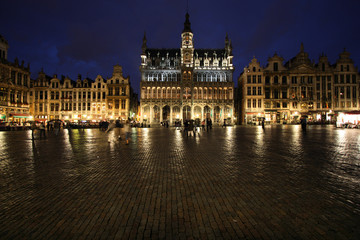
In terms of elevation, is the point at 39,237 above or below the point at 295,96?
below

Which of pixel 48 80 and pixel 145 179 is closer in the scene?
pixel 145 179

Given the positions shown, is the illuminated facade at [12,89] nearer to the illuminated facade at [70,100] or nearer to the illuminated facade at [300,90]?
the illuminated facade at [70,100]

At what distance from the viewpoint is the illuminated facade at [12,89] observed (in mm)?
39775

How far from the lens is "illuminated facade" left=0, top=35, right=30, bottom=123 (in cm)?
3978

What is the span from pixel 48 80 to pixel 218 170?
6984 centimetres

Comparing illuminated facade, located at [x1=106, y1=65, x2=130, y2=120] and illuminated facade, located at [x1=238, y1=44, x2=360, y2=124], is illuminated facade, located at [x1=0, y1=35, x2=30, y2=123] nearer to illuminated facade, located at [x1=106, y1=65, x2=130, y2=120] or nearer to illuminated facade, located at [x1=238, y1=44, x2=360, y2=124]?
illuminated facade, located at [x1=106, y1=65, x2=130, y2=120]

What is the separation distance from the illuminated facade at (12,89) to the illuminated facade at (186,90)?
29472 mm

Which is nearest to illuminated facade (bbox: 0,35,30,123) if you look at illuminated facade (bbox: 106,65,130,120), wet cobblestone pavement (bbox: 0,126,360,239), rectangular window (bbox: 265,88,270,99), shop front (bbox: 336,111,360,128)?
illuminated facade (bbox: 106,65,130,120)

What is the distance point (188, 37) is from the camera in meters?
67.3

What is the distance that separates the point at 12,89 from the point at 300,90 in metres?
73.2

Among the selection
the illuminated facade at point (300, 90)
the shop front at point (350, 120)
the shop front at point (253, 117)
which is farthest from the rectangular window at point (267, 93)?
the shop front at point (350, 120)

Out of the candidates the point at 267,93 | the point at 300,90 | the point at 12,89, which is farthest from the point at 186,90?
the point at 12,89

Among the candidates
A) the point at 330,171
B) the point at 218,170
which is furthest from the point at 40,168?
the point at 330,171

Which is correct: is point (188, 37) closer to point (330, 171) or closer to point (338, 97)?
point (338, 97)
